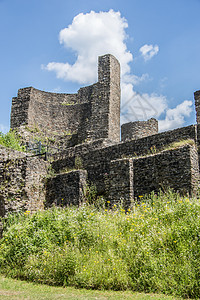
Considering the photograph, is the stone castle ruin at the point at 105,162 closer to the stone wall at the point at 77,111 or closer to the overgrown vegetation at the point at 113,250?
the stone wall at the point at 77,111

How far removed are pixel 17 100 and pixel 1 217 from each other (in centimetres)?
1186

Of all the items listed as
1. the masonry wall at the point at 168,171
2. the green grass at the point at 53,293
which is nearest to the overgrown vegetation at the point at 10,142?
the masonry wall at the point at 168,171

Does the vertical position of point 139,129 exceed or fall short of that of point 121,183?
it exceeds it

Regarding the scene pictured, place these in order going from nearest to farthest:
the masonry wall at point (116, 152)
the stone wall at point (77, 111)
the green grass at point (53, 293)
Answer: the green grass at point (53, 293), the masonry wall at point (116, 152), the stone wall at point (77, 111)

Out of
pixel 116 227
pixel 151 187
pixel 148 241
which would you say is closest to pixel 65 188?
pixel 151 187

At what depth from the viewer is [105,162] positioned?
12625mm

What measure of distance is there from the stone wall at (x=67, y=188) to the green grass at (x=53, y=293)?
18.7ft

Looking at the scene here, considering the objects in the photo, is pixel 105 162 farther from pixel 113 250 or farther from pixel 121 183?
pixel 113 250

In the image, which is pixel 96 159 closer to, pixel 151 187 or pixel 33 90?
pixel 151 187

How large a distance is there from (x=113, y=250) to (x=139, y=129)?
41.7 feet

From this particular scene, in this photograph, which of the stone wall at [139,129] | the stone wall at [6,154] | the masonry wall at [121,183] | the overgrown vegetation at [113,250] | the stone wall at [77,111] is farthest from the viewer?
the stone wall at [77,111]

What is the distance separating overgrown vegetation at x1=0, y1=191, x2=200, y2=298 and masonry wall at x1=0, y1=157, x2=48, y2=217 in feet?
13.7

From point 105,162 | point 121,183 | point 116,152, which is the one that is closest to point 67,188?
point 105,162

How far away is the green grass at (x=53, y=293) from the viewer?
17.6ft
